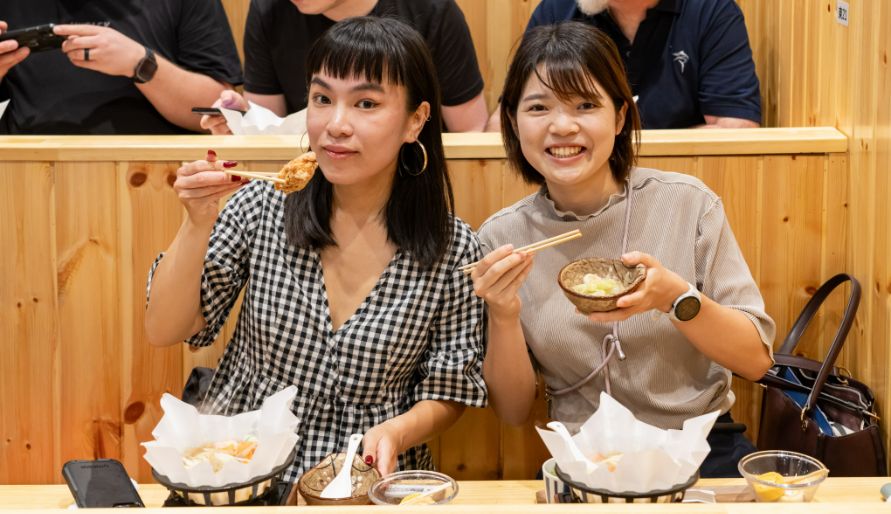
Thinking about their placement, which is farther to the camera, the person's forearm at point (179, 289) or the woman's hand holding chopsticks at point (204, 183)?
the person's forearm at point (179, 289)

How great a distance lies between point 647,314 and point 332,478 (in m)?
0.78

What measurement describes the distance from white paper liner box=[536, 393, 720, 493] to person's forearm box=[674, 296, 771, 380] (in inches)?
17.3

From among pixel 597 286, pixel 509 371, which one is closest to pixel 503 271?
pixel 597 286

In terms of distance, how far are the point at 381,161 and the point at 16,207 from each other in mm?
882

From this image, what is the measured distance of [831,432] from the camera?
2.17 meters

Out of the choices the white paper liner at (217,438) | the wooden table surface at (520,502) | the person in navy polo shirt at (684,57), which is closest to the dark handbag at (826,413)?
the wooden table surface at (520,502)

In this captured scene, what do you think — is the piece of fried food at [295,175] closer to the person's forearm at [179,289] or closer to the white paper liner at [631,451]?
the person's forearm at [179,289]

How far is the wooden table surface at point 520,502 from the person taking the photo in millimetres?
1282

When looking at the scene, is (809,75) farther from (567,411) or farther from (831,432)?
(567,411)

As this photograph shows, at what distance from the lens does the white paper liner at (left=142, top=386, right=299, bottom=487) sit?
1397mm

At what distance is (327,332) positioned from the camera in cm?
203

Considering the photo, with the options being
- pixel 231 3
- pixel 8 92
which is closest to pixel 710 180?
pixel 8 92

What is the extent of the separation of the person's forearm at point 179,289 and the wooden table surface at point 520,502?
297 mm

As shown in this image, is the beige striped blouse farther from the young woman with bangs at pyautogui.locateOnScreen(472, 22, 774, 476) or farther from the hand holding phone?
the hand holding phone
